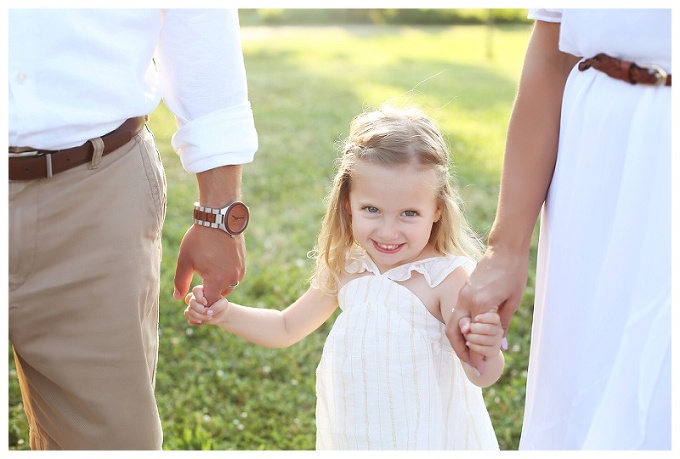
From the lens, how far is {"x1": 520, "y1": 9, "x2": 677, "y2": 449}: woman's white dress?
1.72 m

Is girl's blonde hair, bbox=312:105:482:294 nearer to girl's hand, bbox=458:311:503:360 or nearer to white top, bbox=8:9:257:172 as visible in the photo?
white top, bbox=8:9:257:172

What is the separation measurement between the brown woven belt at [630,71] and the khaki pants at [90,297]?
3.72 ft

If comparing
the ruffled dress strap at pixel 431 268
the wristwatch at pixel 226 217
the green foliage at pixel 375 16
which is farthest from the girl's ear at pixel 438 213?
the green foliage at pixel 375 16

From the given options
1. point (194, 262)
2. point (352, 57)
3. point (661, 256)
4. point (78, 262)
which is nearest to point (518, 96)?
point (661, 256)

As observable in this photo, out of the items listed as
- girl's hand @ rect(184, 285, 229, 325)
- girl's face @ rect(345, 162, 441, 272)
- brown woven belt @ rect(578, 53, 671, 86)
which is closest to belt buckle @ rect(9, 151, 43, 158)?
girl's hand @ rect(184, 285, 229, 325)

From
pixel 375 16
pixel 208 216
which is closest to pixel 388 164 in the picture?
pixel 208 216

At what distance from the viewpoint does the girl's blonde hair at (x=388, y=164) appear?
2449 millimetres

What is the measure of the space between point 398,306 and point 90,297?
2.73ft

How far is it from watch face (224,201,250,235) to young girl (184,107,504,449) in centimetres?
28

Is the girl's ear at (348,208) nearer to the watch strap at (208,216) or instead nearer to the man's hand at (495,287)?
the watch strap at (208,216)

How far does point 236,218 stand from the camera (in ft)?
7.60

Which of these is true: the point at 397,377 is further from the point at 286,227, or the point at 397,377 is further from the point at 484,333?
the point at 286,227

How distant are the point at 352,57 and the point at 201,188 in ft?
49.4
